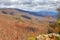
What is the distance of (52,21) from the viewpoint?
231cm

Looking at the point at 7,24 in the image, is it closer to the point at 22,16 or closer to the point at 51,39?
the point at 22,16

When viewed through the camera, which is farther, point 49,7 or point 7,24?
point 49,7

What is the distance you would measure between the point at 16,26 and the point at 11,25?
0.08 metres

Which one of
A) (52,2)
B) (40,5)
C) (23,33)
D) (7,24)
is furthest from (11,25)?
(52,2)

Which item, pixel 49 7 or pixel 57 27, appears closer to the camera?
pixel 57 27

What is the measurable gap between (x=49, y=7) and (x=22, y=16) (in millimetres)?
443

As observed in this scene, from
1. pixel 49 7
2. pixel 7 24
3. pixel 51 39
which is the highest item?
pixel 49 7

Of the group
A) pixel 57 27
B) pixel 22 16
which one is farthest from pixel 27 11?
pixel 57 27

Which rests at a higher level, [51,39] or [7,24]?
[7,24]

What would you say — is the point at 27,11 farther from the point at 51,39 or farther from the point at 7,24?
the point at 51,39

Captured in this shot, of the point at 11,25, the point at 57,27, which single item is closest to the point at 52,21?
the point at 57,27

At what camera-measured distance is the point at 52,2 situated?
7.86 feet

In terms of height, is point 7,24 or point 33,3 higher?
point 33,3

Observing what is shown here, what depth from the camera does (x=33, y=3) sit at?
7.87ft
